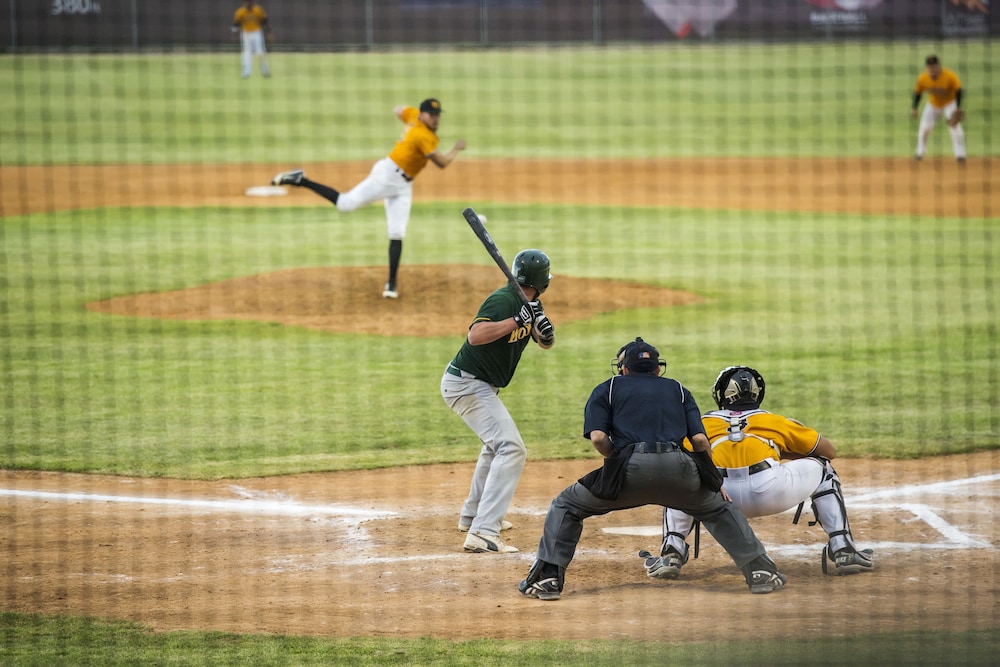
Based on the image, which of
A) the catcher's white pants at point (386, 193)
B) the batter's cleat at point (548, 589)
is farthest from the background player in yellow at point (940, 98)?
the batter's cleat at point (548, 589)

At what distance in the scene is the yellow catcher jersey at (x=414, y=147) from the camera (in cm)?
1287

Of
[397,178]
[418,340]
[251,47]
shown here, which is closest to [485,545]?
[418,340]

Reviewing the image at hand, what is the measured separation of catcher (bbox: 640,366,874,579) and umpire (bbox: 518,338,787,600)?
0.25m

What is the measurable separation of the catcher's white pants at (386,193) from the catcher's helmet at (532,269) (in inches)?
258

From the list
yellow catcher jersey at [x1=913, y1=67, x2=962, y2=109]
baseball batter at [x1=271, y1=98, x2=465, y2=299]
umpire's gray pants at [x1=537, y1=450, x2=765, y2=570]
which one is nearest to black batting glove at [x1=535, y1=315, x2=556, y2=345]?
umpire's gray pants at [x1=537, y1=450, x2=765, y2=570]

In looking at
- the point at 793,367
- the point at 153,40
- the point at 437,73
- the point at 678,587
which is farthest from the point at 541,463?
the point at 153,40

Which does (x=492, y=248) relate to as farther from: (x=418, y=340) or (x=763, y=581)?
(x=418, y=340)

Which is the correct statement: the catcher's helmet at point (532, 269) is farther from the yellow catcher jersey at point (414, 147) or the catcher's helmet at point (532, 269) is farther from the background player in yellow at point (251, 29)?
the background player in yellow at point (251, 29)

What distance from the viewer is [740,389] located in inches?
247

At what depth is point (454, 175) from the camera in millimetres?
25812

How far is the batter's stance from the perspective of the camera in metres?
6.51

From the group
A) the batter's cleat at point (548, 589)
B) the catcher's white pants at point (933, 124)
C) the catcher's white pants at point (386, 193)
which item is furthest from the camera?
the catcher's white pants at point (933, 124)

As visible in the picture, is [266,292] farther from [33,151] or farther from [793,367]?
[33,151]

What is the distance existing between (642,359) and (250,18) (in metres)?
28.8
